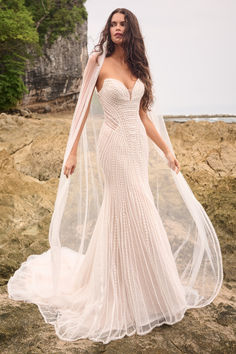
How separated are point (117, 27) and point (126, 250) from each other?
1845 mm

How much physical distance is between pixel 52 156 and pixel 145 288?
189 inches

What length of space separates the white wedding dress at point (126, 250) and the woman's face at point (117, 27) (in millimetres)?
375

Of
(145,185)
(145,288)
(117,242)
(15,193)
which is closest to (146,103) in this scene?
(145,185)

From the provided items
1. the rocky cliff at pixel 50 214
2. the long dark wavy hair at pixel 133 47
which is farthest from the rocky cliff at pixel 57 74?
the long dark wavy hair at pixel 133 47

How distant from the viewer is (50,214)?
541 centimetres

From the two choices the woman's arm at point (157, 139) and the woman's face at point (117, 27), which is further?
the woman's arm at point (157, 139)

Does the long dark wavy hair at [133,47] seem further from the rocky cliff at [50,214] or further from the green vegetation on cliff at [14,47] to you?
the green vegetation on cliff at [14,47]

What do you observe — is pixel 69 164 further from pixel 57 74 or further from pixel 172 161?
pixel 57 74

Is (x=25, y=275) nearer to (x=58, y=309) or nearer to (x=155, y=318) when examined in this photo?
(x=58, y=309)

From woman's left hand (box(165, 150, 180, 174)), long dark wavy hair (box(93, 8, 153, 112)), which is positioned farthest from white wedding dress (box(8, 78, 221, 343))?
woman's left hand (box(165, 150, 180, 174))

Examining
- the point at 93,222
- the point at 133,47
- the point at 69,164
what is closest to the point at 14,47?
the point at 93,222

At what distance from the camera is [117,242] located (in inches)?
113

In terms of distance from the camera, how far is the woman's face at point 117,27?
2.78 metres

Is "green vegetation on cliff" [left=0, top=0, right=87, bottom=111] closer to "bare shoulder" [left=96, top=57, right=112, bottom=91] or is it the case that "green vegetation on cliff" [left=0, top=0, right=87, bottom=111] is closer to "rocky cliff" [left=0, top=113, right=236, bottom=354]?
"rocky cliff" [left=0, top=113, right=236, bottom=354]
